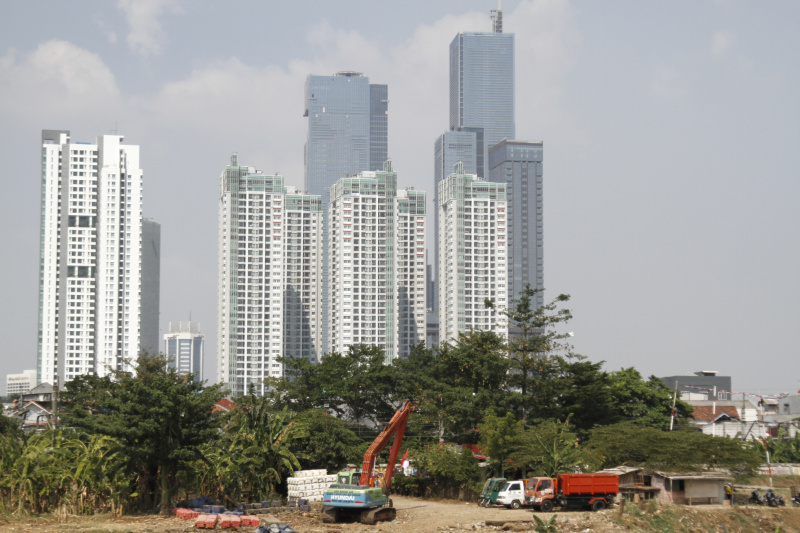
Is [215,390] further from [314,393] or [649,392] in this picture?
[649,392]

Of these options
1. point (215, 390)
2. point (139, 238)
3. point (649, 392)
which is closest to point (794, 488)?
point (649, 392)

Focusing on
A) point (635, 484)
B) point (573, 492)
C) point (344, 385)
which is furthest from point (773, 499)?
point (344, 385)

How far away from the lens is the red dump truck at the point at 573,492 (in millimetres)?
36594

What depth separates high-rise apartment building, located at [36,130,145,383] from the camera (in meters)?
153

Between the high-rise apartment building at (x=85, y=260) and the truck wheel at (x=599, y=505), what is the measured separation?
128600 millimetres

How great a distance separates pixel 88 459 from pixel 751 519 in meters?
27.7

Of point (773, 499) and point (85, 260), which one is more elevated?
point (85, 260)

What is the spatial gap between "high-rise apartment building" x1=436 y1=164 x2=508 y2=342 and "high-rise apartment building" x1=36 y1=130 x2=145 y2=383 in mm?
58082

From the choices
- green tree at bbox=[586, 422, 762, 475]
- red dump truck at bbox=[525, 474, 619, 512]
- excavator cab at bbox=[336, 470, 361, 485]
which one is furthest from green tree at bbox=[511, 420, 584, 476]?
excavator cab at bbox=[336, 470, 361, 485]

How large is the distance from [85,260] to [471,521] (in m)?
134

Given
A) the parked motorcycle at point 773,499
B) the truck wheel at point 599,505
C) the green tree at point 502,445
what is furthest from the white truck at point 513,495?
the parked motorcycle at point 773,499

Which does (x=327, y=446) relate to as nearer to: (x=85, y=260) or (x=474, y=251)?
(x=85, y=260)

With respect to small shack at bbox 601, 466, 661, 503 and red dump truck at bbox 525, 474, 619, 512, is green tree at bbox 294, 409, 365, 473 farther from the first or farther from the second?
small shack at bbox 601, 466, 661, 503

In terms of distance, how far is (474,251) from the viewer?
165375mm
